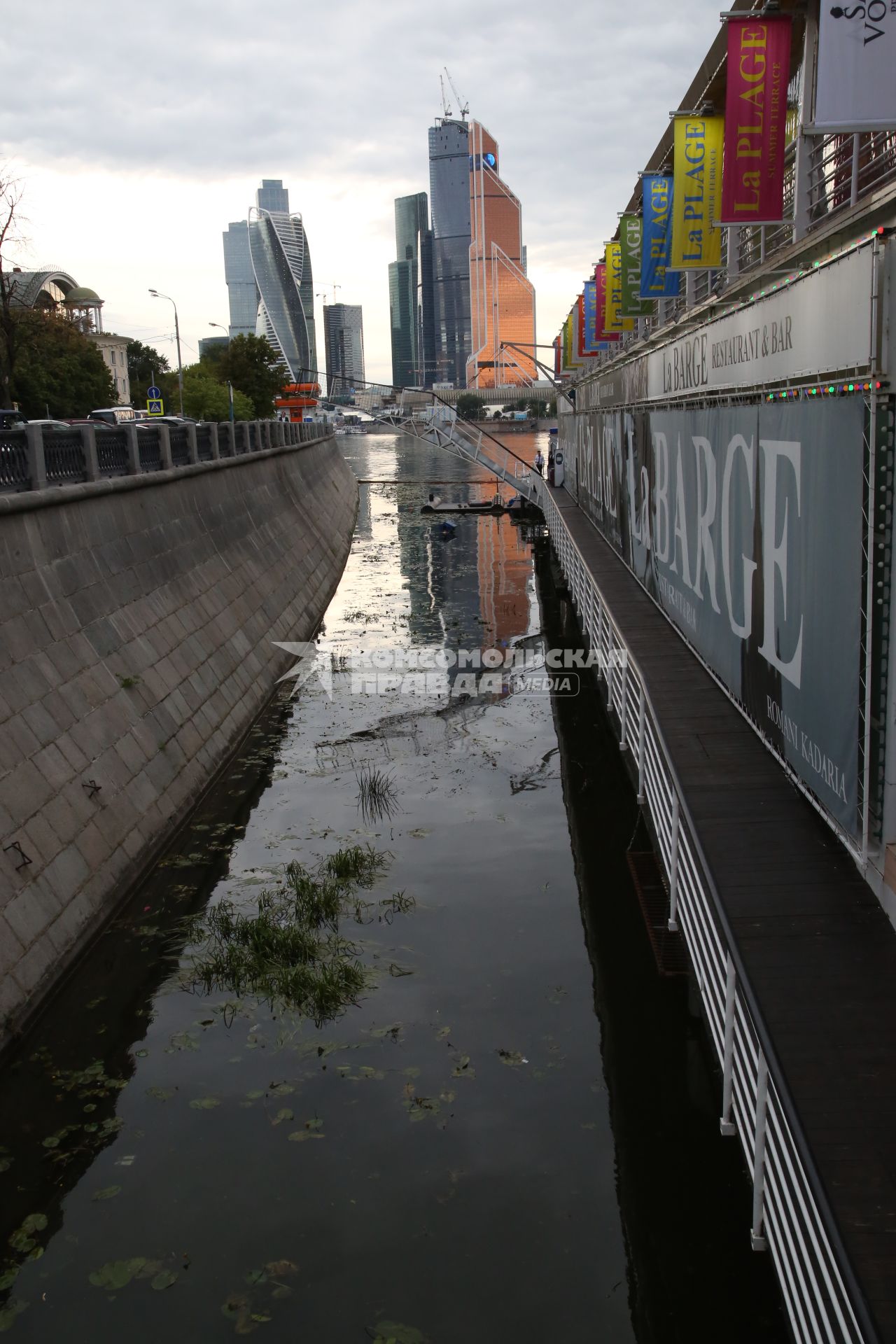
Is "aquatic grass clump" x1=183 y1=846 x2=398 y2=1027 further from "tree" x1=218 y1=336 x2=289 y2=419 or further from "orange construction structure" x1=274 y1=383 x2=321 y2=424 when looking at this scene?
"tree" x1=218 y1=336 x2=289 y2=419

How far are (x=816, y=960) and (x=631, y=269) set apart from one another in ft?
69.9

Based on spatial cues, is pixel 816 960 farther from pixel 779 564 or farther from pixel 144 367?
pixel 144 367

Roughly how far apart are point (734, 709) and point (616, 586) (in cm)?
903

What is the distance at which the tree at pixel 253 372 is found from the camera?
92.9m

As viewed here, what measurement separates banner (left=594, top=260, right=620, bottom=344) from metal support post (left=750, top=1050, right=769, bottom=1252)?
2860 cm

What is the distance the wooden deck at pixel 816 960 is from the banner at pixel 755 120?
19.2 ft

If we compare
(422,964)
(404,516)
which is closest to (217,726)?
(422,964)

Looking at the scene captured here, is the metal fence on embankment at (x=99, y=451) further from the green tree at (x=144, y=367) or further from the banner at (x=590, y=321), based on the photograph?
the green tree at (x=144, y=367)

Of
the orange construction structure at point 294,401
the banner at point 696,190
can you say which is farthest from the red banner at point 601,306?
the orange construction structure at point 294,401

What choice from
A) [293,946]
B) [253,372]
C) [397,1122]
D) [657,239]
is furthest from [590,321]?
[253,372]

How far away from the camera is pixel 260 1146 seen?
7.89 meters

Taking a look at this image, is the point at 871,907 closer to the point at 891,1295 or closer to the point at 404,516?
the point at 891,1295

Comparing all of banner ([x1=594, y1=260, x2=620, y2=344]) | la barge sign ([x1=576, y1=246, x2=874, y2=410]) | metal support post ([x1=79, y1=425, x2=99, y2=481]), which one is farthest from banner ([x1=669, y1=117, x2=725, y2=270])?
banner ([x1=594, y1=260, x2=620, y2=344])

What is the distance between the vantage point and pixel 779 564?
31.0ft
